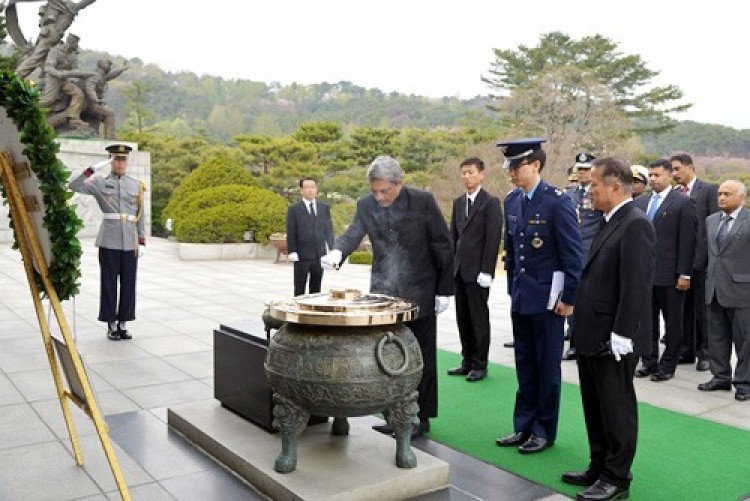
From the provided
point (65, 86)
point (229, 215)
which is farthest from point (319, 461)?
point (65, 86)

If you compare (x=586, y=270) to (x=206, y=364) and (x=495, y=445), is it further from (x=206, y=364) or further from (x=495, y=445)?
(x=206, y=364)

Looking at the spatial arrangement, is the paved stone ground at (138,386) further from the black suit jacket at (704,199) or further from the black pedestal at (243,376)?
the black suit jacket at (704,199)

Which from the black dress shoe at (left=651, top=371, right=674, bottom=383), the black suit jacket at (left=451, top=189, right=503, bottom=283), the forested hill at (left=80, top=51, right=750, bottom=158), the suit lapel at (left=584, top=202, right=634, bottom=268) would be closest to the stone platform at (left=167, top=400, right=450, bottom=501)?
the suit lapel at (left=584, top=202, right=634, bottom=268)

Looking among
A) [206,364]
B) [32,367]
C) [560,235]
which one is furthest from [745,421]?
[32,367]

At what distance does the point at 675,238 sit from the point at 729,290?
72 centimetres

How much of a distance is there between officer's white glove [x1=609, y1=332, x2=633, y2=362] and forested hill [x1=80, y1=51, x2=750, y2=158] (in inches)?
1091

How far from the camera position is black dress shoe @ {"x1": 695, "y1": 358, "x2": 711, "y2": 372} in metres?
6.18

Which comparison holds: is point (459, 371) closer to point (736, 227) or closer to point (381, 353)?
point (736, 227)

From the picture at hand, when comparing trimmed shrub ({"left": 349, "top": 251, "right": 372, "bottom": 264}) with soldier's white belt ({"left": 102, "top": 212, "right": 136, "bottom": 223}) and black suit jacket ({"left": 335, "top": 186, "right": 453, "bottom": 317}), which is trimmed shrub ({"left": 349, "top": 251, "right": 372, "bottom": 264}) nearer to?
soldier's white belt ({"left": 102, "top": 212, "right": 136, "bottom": 223})

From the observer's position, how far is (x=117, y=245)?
687cm

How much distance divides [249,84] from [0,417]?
73.4m

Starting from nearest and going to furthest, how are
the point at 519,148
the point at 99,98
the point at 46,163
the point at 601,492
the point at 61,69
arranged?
1. the point at 46,163
2. the point at 601,492
3. the point at 519,148
4. the point at 61,69
5. the point at 99,98

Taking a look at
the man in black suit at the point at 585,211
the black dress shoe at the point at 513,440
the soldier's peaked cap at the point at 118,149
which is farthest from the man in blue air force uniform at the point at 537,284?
the soldier's peaked cap at the point at 118,149

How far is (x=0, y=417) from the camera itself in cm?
443
